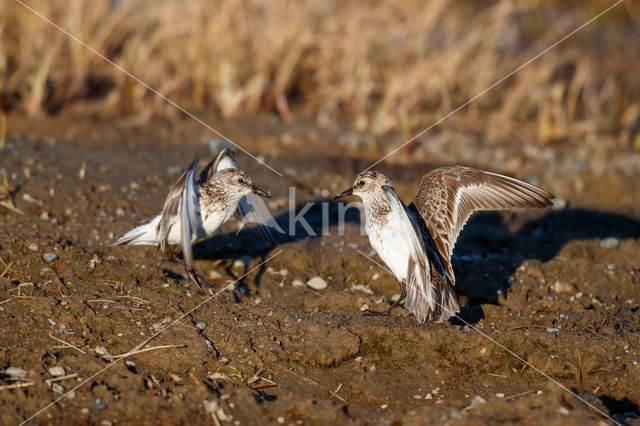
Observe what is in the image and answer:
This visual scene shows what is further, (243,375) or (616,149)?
(616,149)

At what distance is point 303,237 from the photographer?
6238mm

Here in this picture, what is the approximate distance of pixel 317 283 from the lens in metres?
5.58

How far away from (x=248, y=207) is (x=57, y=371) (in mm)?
2453

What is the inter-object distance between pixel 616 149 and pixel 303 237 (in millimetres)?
5228

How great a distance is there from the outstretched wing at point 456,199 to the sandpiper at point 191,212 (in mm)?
1353

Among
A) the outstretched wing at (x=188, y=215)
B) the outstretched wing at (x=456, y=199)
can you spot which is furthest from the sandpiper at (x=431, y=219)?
the outstretched wing at (x=188, y=215)

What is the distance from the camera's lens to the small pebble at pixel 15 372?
3.94 m

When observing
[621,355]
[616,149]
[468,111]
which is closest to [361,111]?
[468,111]

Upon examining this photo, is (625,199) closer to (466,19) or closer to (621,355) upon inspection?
(621,355)

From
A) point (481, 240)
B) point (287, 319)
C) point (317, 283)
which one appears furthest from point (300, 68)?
point (287, 319)

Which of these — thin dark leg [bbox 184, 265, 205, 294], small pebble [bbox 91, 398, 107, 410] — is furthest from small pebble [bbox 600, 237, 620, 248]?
small pebble [bbox 91, 398, 107, 410]

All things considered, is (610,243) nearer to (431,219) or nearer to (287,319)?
(431,219)

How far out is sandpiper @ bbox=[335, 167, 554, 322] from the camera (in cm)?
480

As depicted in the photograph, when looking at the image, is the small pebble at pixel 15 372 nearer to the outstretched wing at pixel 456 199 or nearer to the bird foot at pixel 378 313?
the bird foot at pixel 378 313
